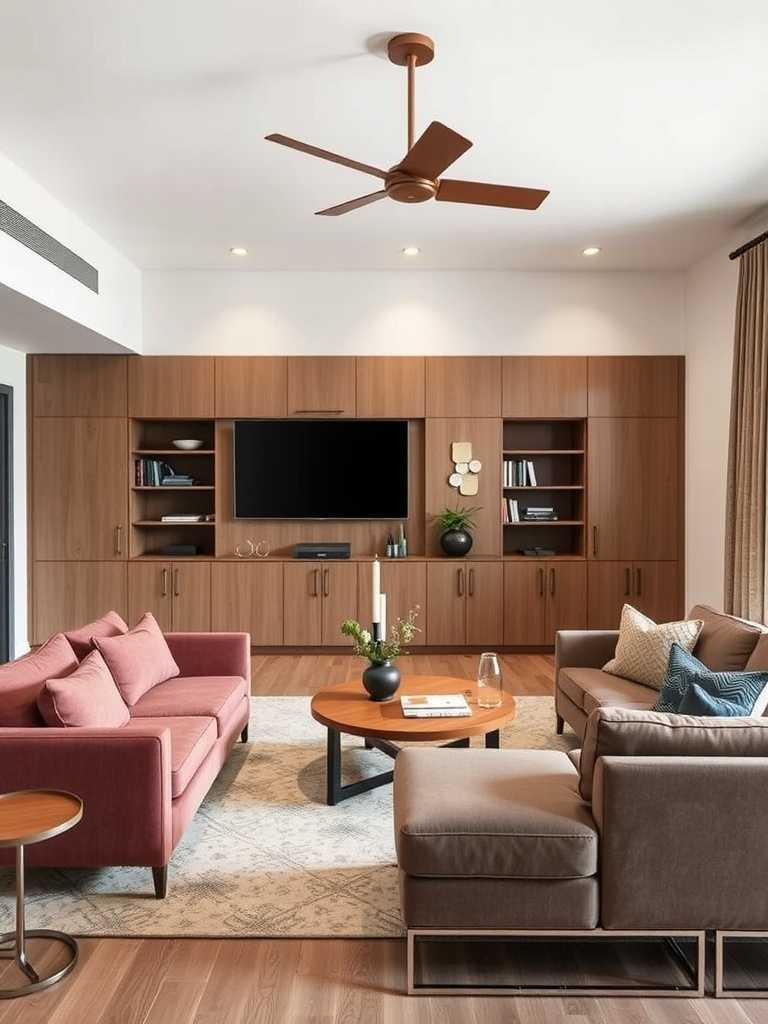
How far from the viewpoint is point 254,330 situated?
20.6 ft

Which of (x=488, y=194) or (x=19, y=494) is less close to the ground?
(x=488, y=194)

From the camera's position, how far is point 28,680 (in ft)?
9.37

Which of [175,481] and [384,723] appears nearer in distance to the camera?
[384,723]

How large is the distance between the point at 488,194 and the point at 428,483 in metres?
3.44

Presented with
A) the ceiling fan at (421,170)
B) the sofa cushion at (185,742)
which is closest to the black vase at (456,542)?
the sofa cushion at (185,742)

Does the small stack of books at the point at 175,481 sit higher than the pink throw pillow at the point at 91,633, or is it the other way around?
the small stack of books at the point at 175,481

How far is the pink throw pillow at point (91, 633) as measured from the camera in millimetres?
3447

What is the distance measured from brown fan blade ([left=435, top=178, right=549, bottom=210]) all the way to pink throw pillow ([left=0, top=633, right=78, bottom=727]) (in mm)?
2378

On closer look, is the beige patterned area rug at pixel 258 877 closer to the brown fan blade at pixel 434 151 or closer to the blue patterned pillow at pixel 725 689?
the blue patterned pillow at pixel 725 689

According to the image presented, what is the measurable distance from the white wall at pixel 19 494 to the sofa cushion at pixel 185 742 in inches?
135

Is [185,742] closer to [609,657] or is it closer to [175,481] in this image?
[609,657]

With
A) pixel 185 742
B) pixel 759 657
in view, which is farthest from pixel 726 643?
pixel 185 742

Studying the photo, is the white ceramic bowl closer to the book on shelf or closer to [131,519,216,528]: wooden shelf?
[131,519,216,528]: wooden shelf

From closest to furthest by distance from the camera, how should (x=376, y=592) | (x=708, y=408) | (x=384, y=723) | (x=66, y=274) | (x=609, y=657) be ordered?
(x=384, y=723) < (x=376, y=592) < (x=609, y=657) < (x=66, y=274) < (x=708, y=408)
